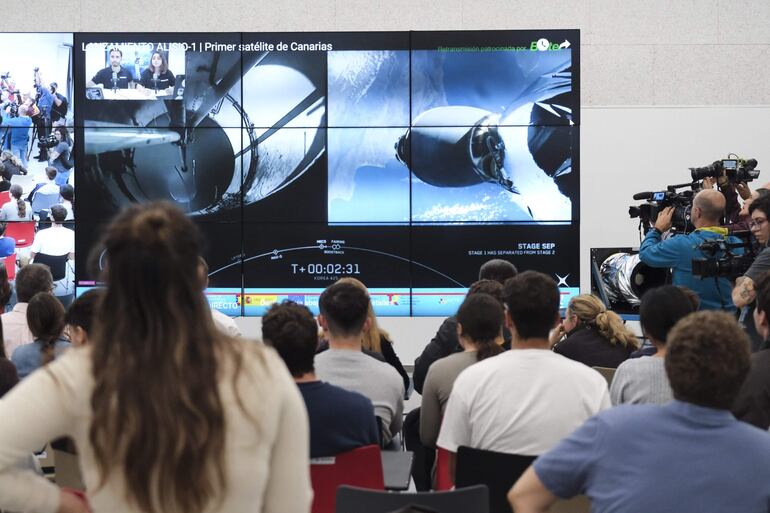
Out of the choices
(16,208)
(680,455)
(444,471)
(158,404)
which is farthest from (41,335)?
(16,208)

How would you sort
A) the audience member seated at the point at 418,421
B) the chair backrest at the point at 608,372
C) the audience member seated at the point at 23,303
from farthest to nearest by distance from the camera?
1. the audience member seated at the point at 23,303
2. the chair backrest at the point at 608,372
3. the audience member seated at the point at 418,421

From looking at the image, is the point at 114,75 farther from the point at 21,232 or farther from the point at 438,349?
the point at 438,349

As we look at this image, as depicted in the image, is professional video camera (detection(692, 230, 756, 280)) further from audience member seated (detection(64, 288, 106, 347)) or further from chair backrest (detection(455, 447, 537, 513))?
audience member seated (detection(64, 288, 106, 347))

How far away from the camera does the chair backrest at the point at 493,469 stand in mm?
2674

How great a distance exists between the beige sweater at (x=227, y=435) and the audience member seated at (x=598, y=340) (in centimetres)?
326

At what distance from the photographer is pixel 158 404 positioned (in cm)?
137

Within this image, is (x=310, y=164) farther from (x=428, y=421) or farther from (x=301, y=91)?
(x=428, y=421)

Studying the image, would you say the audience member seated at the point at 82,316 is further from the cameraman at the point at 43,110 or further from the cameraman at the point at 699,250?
the cameraman at the point at 43,110

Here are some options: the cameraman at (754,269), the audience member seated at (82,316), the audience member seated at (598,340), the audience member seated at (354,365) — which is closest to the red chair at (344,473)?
the audience member seated at (354,365)

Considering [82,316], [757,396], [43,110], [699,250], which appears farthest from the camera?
[43,110]

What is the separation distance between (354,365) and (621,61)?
5720 millimetres

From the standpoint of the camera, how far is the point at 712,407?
5.82 ft

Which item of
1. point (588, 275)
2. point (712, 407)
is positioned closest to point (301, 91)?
point (588, 275)

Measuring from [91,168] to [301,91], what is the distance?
1894 millimetres
